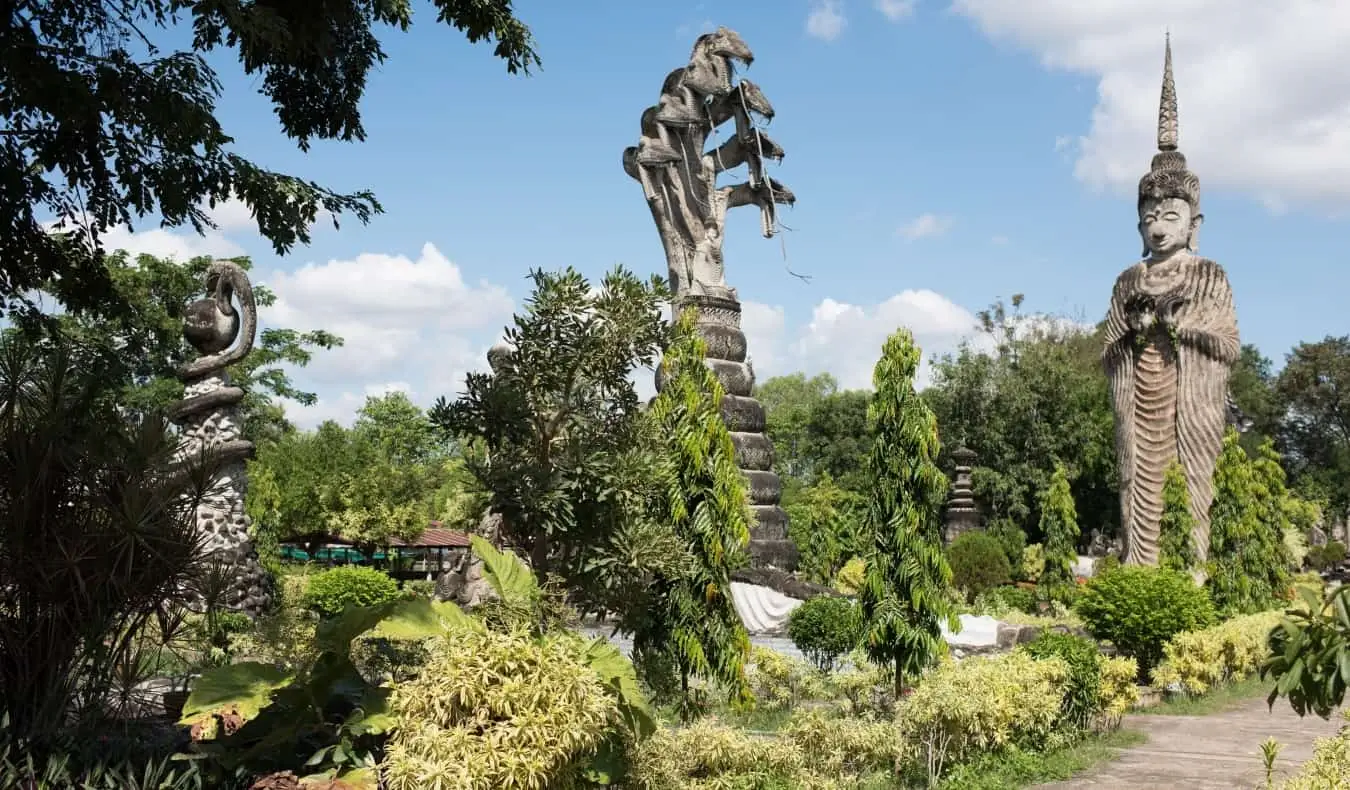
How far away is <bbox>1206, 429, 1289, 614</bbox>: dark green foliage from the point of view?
1747 cm

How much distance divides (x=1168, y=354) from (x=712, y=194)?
8.76 metres

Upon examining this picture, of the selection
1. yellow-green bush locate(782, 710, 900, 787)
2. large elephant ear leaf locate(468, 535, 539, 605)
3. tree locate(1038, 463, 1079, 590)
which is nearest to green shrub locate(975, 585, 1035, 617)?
tree locate(1038, 463, 1079, 590)

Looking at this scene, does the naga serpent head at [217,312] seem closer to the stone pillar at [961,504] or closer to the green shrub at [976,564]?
the green shrub at [976,564]

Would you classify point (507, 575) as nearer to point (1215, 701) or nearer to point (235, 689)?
point (235, 689)

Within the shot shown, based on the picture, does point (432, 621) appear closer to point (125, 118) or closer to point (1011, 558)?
point (125, 118)

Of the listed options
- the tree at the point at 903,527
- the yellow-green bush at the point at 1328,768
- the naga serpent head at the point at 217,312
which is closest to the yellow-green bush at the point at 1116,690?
the tree at the point at 903,527

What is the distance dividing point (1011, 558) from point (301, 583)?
16.4 meters

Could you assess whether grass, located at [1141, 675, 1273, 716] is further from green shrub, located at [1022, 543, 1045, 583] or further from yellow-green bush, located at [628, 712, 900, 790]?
green shrub, located at [1022, 543, 1045, 583]

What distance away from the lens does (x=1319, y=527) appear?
44.2 meters

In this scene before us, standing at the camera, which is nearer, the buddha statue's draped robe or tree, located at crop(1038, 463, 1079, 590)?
the buddha statue's draped robe

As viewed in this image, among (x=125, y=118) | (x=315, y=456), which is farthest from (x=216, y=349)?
(x=315, y=456)

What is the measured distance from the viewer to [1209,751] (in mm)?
9352

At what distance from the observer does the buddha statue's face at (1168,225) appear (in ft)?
68.2

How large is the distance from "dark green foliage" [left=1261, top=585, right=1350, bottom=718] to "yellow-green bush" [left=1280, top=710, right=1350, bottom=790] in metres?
1.62
